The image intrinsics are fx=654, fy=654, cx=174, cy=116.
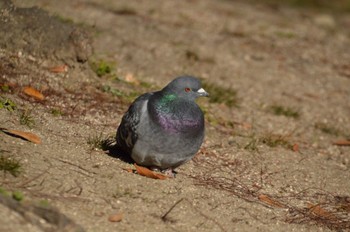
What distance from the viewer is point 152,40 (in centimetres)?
877

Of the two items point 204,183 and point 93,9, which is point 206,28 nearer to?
point 93,9

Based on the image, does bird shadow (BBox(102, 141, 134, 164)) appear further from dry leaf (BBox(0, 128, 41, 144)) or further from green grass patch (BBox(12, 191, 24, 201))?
green grass patch (BBox(12, 191, 24, 201))

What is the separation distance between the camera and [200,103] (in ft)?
23.0

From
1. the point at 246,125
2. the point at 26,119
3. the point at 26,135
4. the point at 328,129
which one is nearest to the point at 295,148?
the point at 246,125

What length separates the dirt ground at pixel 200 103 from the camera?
4035 mm

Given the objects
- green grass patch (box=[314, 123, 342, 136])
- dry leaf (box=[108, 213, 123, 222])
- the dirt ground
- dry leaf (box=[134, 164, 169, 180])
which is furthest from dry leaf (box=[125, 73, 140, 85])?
dry leaf (box=[108, 213, 123, 222])

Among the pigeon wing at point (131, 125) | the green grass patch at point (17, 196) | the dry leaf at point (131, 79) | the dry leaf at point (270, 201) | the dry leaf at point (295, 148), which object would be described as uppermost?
the pigeon wing at point (131, 125)

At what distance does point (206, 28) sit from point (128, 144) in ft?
19.6

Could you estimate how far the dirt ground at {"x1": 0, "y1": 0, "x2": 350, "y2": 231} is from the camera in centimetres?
404

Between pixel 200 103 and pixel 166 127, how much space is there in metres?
2.72

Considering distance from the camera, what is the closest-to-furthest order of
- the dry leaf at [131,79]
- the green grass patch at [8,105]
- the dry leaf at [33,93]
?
1. the green grass patch at [8,105]
2. the dry leaf at [33,93]
3. the dry leaf at [131,79]

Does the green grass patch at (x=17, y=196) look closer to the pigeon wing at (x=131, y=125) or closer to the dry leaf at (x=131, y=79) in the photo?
the pigeon wing at (x=131, y=125)

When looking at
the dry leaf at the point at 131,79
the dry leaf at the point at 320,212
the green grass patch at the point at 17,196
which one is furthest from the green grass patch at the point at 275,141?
the green grass patch at the point at 17,196

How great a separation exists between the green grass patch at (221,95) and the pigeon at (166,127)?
265cm
